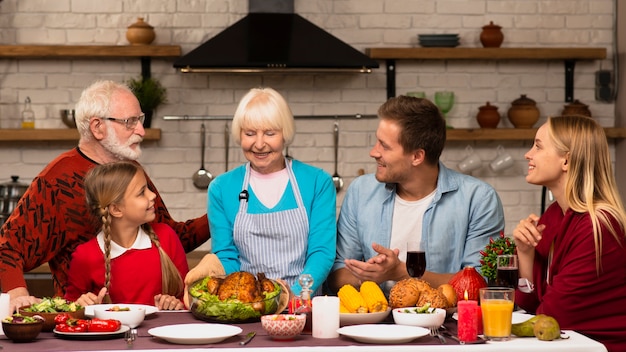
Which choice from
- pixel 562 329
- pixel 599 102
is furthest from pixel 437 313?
pixel 599 102

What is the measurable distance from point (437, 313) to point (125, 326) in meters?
0.91

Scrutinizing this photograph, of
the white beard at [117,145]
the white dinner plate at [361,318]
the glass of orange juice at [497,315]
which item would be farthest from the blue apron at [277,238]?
the glass of orange juice at [497,315]

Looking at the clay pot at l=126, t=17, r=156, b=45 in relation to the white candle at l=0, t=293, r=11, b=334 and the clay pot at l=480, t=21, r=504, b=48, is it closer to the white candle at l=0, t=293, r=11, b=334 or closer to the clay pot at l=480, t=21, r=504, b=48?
the clay pot at l=480, t=21, r=504, b=48

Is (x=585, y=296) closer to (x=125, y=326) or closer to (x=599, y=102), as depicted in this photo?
(x=125, y=326)

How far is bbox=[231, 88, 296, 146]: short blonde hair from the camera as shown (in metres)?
3.52

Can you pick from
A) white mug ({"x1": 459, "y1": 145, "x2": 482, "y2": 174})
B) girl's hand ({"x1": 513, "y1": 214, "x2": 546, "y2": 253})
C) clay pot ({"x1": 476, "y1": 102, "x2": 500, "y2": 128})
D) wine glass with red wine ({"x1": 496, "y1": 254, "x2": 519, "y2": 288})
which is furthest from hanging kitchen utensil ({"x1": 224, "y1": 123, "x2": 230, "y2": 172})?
wine glass with red wine ({"x1": 496, "y1": 254, "x2": 519, "y2": 288})

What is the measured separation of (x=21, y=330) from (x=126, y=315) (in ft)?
1.04

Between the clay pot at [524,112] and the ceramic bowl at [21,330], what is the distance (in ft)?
13.3

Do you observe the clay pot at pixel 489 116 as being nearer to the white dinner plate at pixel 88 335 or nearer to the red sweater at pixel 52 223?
the red sweater at pixel 52 223

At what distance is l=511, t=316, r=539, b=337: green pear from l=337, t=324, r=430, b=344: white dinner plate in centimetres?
26

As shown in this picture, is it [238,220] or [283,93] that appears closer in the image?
[238,220]

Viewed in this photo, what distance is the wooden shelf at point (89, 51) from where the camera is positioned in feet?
18.9

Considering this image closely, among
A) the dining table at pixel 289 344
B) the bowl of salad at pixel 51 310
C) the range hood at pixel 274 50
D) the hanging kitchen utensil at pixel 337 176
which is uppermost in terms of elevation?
the range hood at pixel 274 50

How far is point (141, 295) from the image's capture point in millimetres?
3477
